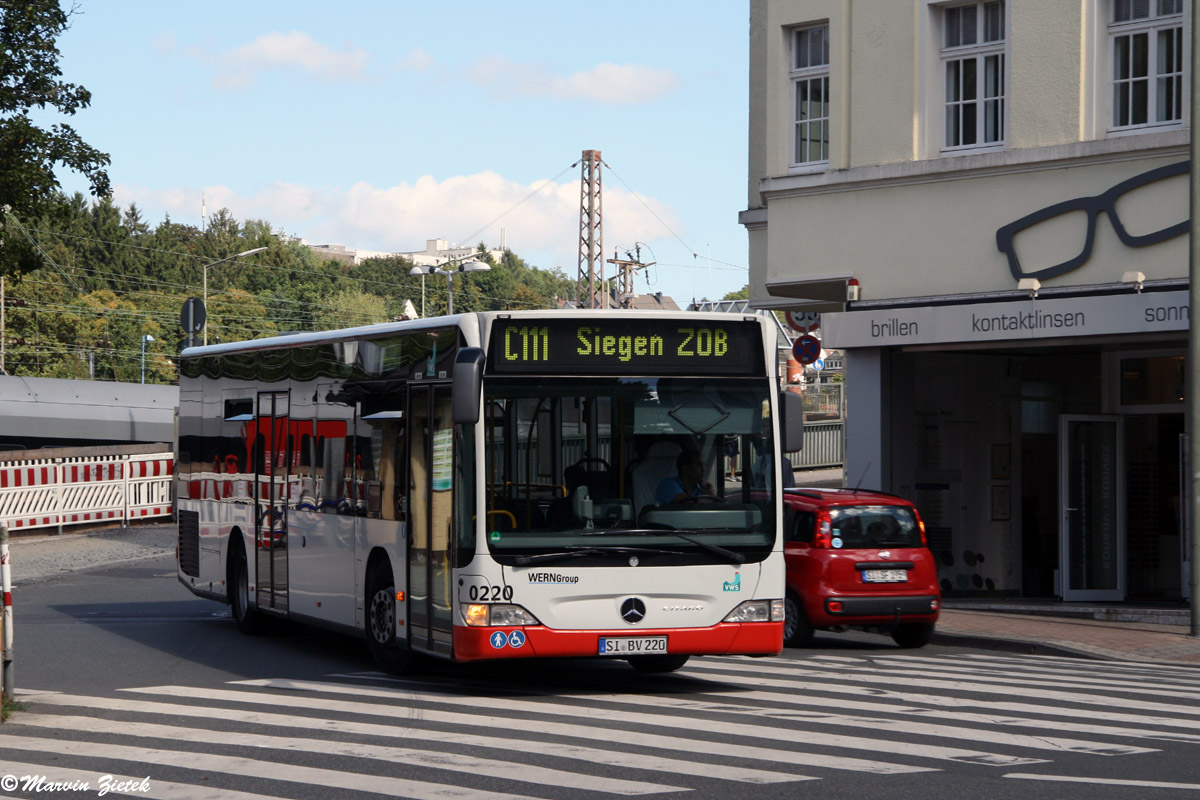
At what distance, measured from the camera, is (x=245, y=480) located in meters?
16.2

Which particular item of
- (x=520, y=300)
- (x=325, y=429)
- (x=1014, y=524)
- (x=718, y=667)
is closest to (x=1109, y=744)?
(x=718, y=667)

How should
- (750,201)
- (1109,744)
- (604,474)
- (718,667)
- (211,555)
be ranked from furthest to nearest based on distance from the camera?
(750,201)
(211,555)
(718,667)
(604,474)
(1109,744)

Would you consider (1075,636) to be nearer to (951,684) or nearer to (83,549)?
(951,684)

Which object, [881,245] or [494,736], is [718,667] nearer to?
[494,736]

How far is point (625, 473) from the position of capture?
11359 millimetres

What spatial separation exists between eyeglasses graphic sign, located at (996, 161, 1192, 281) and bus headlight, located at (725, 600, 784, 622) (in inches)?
352

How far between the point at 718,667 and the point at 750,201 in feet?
40.1

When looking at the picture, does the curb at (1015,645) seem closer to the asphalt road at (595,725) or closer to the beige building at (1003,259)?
the asphalt road at (595,725)

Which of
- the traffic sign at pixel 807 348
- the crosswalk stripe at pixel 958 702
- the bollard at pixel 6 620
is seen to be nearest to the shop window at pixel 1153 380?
the traffic sign at pixel 807 348

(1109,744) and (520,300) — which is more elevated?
(520,300)

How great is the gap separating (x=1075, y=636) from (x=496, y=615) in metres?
8.23

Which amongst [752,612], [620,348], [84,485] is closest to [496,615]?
[752,612]

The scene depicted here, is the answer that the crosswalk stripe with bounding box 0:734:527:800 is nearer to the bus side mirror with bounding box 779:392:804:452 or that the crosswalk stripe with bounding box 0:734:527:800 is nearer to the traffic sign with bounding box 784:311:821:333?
the bus side mirror with bounding box 779:392:804:452

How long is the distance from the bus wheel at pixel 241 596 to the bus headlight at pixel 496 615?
569 centimetres
